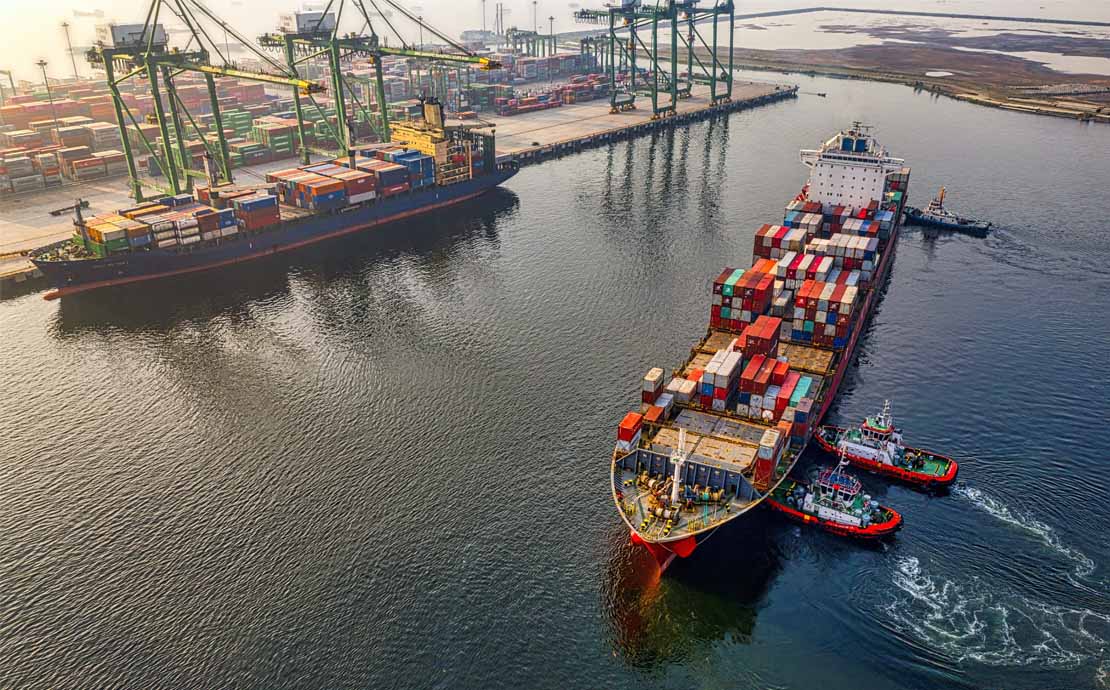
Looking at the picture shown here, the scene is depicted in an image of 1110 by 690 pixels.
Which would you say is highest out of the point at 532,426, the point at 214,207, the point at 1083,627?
the point at 214,207

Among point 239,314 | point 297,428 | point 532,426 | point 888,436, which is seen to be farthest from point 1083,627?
point 239,314

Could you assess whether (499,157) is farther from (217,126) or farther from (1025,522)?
(1025,522)

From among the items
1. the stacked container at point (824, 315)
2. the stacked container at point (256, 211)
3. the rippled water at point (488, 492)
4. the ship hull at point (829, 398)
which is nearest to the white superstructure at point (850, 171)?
the ship hull at point (829, 398)

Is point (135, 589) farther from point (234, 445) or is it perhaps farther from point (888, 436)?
point (888, 436)

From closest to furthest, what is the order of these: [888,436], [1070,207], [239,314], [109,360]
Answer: [888,436]
[109,360]
[239,314]
[1070,207]

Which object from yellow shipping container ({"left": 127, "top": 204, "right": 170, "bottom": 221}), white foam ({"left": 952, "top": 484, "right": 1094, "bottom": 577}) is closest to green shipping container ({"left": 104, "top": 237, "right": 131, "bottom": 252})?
yellow shipping container ({"left": 127, "top": 204, "right": 170, "bottom": 221})

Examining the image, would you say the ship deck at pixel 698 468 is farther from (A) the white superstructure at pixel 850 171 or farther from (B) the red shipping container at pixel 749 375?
(A) the white superstructure at pixel 850 171

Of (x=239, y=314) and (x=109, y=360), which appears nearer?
(x=109, y=360)
